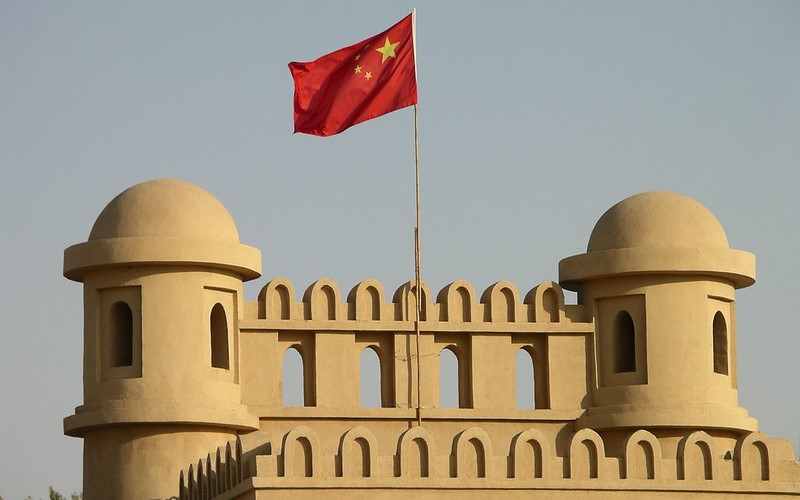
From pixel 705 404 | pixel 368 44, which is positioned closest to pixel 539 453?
pixel 705 404

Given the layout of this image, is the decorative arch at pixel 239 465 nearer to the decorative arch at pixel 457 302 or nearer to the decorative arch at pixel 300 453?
the decorative arch at pixel 300 453

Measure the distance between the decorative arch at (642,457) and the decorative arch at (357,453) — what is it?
4.51m

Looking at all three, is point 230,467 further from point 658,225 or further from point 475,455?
point 658,225

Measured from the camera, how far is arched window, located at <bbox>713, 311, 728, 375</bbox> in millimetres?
45906

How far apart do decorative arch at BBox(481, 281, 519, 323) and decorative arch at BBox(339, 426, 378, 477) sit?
7825 millimetres

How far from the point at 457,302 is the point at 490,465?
7.28 metres

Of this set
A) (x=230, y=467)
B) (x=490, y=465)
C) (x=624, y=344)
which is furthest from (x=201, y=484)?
(x=624, y=344)

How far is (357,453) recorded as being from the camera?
37812 millimetres

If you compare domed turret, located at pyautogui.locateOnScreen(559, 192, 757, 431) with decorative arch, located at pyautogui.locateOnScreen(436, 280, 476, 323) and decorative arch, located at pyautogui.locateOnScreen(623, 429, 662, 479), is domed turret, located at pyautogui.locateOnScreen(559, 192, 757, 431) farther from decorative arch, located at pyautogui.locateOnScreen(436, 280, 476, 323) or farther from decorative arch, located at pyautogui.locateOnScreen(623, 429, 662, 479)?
decorative arch, located at pyautogui.locateOnScreen(623, 429, 662, 479)

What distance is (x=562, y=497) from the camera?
38.2 meters

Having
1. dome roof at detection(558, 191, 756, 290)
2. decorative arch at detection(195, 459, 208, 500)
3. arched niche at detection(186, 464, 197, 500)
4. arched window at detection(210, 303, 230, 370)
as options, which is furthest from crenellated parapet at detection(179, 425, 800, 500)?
dome roof at detection(558, 191, 756, 290)

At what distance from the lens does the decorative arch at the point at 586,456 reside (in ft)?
126

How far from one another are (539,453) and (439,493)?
198 cm

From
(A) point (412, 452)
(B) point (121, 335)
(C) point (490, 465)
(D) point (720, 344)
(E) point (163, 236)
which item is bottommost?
(C) point (490, 465)
